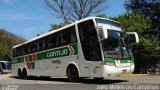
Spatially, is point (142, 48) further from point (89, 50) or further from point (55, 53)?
point (89, 50)

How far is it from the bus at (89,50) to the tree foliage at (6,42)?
55656 mm

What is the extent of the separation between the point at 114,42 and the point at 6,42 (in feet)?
232

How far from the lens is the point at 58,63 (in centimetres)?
2108

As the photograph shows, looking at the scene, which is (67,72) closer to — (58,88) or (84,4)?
(58,88)

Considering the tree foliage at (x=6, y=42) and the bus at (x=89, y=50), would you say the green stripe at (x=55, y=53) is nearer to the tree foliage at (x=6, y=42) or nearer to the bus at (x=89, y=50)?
the bus at (x=89, y=50)

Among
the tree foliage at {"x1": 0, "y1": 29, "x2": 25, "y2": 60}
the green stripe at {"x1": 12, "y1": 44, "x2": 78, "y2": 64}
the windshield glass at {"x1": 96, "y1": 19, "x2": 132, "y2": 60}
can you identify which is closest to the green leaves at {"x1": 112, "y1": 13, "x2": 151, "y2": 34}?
the green stripe at {"x1": 12, "y1": 44, "x2": 78, "y2": 64}

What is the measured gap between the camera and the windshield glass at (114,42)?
55.6 ft

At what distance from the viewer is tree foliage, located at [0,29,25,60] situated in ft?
253

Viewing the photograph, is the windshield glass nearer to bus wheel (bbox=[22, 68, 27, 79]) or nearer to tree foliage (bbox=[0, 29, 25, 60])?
bus wheel (bbox=[22, 68, 27, 79])

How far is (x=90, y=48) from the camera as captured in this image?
1759 centimetres

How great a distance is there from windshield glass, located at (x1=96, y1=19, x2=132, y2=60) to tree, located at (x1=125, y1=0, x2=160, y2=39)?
2654cm

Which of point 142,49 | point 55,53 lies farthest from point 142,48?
point 55,53

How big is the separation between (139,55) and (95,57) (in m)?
13.3

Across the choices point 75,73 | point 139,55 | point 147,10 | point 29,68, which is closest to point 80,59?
point 75,73
